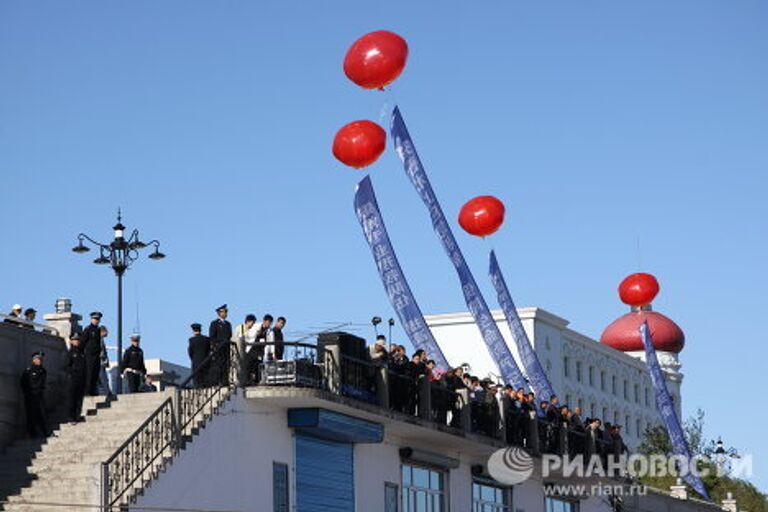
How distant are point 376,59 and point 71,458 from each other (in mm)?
10202

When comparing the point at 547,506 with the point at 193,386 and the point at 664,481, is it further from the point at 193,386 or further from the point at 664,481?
the point at 664,481

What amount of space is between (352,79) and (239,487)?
867cm

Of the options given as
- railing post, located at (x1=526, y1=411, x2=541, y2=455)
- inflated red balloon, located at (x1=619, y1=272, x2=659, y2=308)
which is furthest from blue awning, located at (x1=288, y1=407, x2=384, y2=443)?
inflated red balloon, located at (x1=619, y1=272, x2=659, y2=308)

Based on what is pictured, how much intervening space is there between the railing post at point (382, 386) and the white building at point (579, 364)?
4581 centimetres

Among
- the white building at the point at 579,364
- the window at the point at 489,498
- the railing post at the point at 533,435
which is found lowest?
the window at the point at 489,498

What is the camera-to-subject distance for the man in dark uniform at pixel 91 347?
29.8 meters

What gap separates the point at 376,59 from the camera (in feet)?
112

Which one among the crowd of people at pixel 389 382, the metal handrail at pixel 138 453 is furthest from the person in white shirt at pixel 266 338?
the metal handrail at pixel 138 453

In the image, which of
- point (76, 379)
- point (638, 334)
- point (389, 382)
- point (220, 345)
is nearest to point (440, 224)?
point (389, 382)

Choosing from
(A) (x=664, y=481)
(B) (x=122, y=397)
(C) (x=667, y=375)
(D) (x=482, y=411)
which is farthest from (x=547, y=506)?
(C) (x=667, y=375)

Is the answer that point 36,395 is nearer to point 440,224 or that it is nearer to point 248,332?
point 248,332

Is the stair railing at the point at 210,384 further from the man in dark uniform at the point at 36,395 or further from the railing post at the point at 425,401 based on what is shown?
the railing post at the point at 425,401

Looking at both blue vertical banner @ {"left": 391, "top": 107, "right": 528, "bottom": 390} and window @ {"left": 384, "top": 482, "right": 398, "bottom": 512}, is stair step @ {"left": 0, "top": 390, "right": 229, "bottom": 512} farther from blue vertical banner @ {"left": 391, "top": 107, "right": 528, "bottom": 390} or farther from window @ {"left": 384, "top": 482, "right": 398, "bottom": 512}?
blue vertical banner @ {"left": 391, "top": 107, "right": 528, "bottom": 390}

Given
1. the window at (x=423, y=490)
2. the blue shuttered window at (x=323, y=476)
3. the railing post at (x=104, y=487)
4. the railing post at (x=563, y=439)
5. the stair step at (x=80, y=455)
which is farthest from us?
the railing post at (x=563, y=439)
